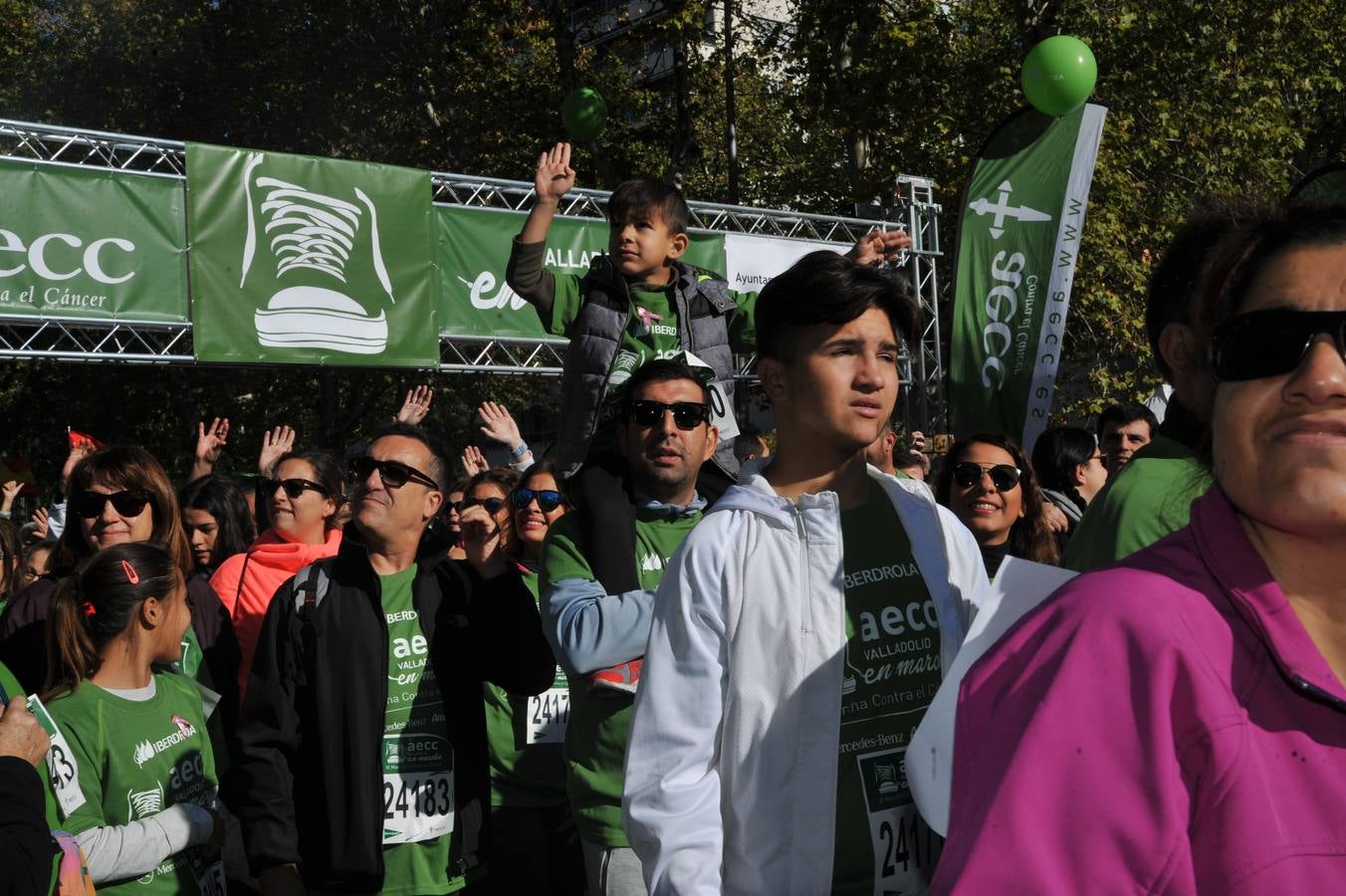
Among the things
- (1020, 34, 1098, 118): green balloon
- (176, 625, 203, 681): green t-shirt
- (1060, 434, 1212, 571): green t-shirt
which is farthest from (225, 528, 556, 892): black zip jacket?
(1020, 34, 1098, 118): green balloon

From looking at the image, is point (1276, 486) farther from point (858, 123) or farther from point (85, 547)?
point (858, 123)

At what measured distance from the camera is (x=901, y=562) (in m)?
2.44

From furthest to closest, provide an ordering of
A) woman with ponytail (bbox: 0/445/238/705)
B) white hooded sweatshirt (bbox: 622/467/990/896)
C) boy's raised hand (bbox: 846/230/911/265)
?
1. woman with ponytail (bbox: 0/445/238/705)
2. boy's raised hand (bbox: 846/230/911/265)
3. white hooded sweatshirt (bbox: 622/467/990/896)

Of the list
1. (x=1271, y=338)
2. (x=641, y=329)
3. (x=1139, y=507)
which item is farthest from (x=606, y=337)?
(x=1271, y=338)

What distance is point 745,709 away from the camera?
87.2 inches

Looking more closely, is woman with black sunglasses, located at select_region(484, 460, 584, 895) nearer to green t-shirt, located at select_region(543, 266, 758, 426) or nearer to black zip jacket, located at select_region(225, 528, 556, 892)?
green t-shirt, located at select_region(543, 266, 758, 426)

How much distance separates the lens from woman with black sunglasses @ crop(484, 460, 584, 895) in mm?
4828

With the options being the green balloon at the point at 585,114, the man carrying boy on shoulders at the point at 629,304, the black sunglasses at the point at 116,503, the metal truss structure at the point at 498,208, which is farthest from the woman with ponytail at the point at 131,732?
the green balloon at the point at 585,114

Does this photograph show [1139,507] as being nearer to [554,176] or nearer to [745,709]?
[745,709]

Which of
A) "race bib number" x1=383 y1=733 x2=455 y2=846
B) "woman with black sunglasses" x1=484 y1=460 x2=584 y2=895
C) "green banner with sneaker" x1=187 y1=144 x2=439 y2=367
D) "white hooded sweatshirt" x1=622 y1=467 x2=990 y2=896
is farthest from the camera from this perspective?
"green banner with sneaker" x1=187 y1=144 x2=439 y2=367

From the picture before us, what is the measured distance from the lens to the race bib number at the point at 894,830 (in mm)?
2273

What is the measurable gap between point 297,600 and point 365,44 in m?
21.7

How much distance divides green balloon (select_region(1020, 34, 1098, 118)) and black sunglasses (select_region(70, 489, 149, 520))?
25.0 ft

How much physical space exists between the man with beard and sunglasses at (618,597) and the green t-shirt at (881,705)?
0.87 meters
